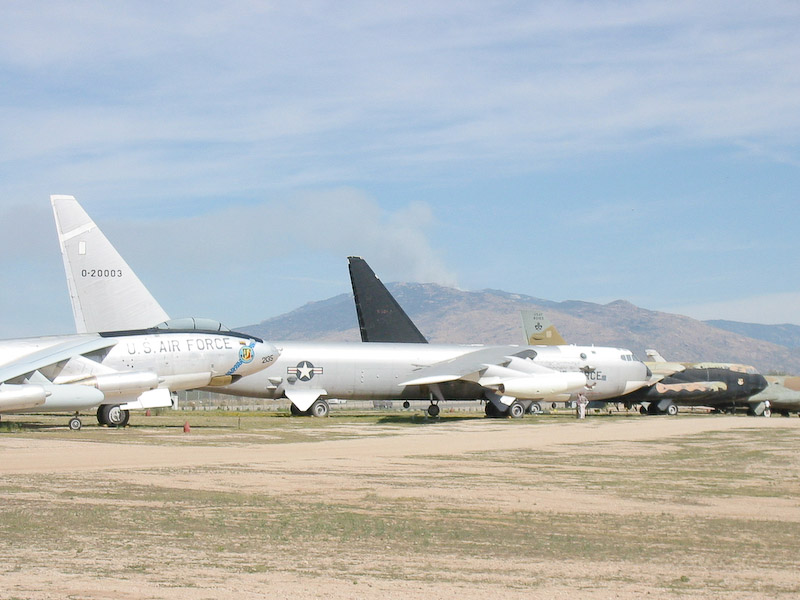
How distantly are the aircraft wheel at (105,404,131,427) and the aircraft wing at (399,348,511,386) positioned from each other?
48.3 feet

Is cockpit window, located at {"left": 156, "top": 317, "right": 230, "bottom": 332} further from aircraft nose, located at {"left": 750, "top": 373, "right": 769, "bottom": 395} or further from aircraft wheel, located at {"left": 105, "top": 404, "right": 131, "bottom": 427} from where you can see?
aircraft nose, located at {"left": 750, "top": 373, "right": 769, "bottom": 395}

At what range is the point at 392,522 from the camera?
12250 millimetres

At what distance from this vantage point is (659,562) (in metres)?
9.77

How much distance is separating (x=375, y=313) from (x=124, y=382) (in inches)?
820

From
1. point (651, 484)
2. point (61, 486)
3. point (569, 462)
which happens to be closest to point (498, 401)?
point (569, 462)

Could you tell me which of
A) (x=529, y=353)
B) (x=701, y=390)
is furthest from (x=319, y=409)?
(x=701, y=390)

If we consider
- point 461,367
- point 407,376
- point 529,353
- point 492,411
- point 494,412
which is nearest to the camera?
point 461,367

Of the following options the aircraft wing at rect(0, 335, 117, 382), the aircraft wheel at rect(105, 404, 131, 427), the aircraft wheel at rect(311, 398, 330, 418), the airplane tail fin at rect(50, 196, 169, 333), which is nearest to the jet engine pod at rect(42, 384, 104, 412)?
the aircraft wing at rect(0, 335, 117, 382)

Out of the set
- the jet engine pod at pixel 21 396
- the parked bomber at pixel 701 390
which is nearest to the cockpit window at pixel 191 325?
the jet engine pod at pixel 21 396

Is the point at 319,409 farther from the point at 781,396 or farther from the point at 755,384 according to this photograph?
the point at 781,396

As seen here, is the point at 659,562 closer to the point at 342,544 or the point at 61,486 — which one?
the point at 342,544

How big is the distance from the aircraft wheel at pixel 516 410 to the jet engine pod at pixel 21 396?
2458 cm

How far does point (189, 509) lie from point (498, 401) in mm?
33949

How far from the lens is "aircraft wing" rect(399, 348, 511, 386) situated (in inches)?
1726
